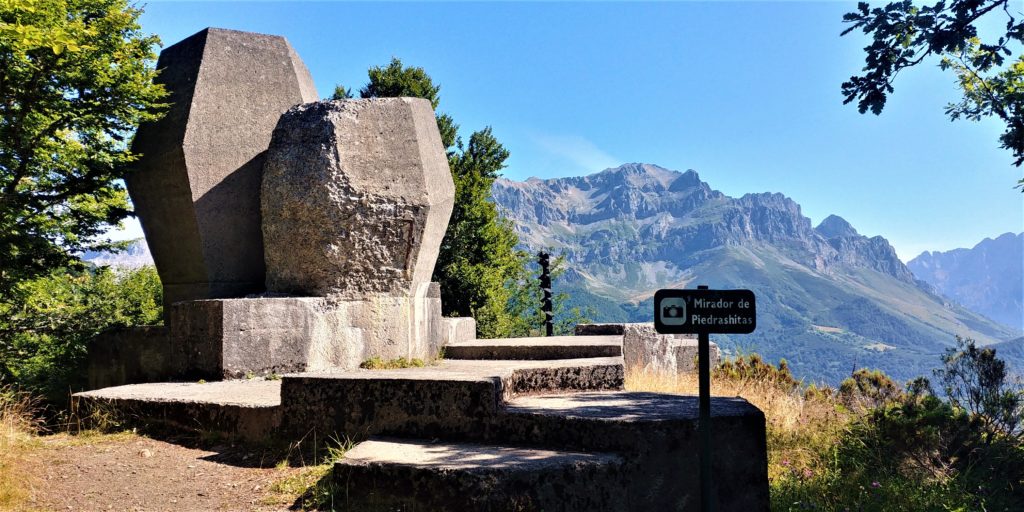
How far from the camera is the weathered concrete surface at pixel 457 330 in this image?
27.0 ft

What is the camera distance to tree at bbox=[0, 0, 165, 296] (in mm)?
7688

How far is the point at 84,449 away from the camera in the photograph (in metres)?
4.82

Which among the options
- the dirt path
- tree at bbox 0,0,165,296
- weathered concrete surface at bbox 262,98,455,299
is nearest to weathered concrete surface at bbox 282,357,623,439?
the dirt path

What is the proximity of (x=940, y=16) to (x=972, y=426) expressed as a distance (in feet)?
13.3

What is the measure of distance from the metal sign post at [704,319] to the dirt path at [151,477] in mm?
2448

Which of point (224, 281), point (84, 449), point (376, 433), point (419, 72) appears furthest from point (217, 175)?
point (419, 72)

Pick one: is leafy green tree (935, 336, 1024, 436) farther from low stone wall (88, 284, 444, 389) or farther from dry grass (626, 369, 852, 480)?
low stone wall (88, 284, 444, 389)

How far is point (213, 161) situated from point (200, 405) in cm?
302

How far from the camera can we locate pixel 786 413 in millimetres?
7148

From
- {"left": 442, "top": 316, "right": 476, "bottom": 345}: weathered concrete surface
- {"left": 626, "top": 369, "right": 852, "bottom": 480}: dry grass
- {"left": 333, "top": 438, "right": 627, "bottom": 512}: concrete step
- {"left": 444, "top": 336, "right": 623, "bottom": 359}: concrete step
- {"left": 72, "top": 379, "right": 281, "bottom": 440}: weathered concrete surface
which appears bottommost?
{"left": 626, "top": 369, "right": 852, "bottom": 480}: dry grass

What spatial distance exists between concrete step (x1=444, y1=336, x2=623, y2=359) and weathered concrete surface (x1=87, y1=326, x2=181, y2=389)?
9.93ft

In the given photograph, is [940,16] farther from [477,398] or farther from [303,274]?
[303,274]

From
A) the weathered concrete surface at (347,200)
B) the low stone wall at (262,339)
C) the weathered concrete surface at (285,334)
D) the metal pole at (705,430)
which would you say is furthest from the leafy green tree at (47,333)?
the metal pole at (705,430)

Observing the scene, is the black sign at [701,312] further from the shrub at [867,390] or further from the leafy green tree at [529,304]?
the leafy green tree at [529,304]
